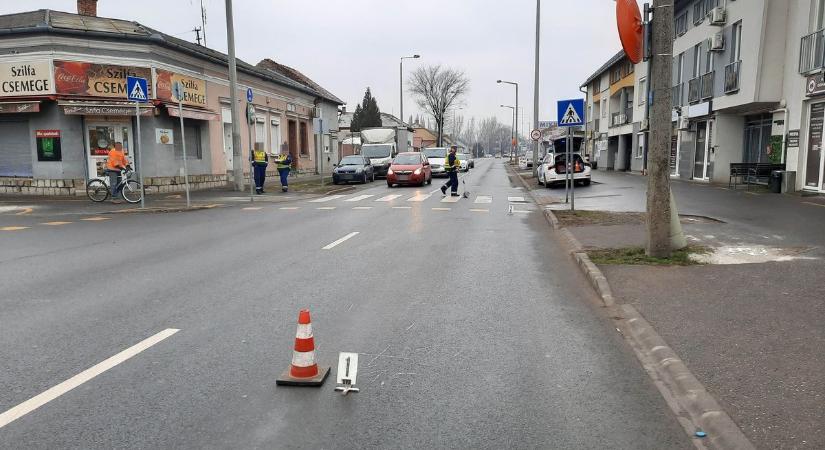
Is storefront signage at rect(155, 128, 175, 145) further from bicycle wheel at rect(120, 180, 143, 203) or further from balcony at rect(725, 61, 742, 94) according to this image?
balcony at rect(725, 61, 742, 94)

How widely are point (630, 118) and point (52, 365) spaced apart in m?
40.1

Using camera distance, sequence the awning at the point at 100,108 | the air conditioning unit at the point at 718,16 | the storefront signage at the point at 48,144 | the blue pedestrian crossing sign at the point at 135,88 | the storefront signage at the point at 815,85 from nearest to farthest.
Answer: the blue pedestrian crossing sign at the point at 135,88, the storefront signage at the point at 815,85, the awning at the point at 100,108, the storefront signage at the point at 48,144, the air conditioning unit at the point at 718,16

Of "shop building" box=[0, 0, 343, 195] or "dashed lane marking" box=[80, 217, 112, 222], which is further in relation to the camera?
"shop building" box=[0, 0, 343, 195]

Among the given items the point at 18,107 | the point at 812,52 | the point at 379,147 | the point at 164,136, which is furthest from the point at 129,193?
the point at 812,52

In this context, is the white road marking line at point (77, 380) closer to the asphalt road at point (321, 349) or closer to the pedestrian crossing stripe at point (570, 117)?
the asphalt road at point (321, 349)

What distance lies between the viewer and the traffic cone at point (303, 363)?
13.1 feet

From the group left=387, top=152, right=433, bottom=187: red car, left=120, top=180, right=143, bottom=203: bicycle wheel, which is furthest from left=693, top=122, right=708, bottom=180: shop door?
left=120, top=180, right=143, bottom=203: bicycle wheel

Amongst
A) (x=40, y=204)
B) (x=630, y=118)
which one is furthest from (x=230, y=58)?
(x=630, y=118)

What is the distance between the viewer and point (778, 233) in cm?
1028

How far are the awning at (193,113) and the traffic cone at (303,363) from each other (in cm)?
1780

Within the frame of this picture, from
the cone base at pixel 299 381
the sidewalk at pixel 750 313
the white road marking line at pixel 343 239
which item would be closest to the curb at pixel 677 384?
the sidewalk at pixel 750 313

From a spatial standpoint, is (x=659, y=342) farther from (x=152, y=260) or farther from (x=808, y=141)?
(x=808, y=141)

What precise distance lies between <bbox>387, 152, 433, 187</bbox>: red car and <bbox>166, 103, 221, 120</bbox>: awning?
7.79 metres

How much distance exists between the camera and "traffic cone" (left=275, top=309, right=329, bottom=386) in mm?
3986
